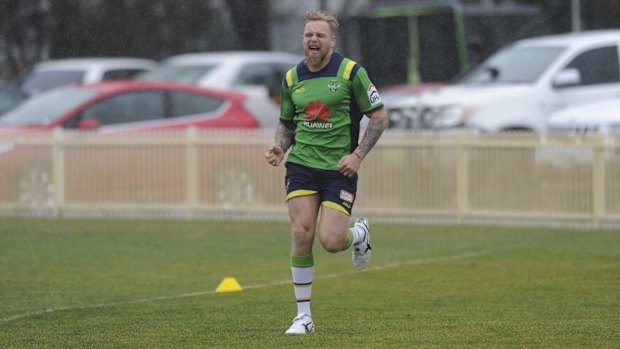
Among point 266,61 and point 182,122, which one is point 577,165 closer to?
point 182,122

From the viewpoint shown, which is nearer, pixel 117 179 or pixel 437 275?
pixel 437 275

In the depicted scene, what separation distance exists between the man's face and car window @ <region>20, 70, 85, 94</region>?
2003 centimetres

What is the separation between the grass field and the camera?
9.23 m

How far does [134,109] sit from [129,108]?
0.26ft

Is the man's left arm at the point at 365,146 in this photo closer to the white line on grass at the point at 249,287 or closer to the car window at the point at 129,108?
the white line on grass at the point at 249,287

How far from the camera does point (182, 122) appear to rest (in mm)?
20781

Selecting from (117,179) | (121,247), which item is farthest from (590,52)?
(121,247)

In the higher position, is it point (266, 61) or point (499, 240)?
point (266, 61)

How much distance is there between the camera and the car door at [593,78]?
2041 centimetres

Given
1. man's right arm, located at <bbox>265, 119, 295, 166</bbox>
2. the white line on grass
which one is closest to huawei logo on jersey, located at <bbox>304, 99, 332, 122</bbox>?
man's right arm, located at <bbox>265, 119, 295, 166</bbox>

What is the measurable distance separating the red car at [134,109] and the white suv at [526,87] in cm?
257

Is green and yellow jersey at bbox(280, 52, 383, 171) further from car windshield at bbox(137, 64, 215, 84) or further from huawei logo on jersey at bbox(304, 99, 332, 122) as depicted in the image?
car windshield at bbox(137, 64, 215, 84)

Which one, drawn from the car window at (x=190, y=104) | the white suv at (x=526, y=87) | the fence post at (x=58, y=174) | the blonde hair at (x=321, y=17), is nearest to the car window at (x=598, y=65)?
the white suv at (x=526, y=87)

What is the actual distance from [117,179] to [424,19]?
11.4 m
